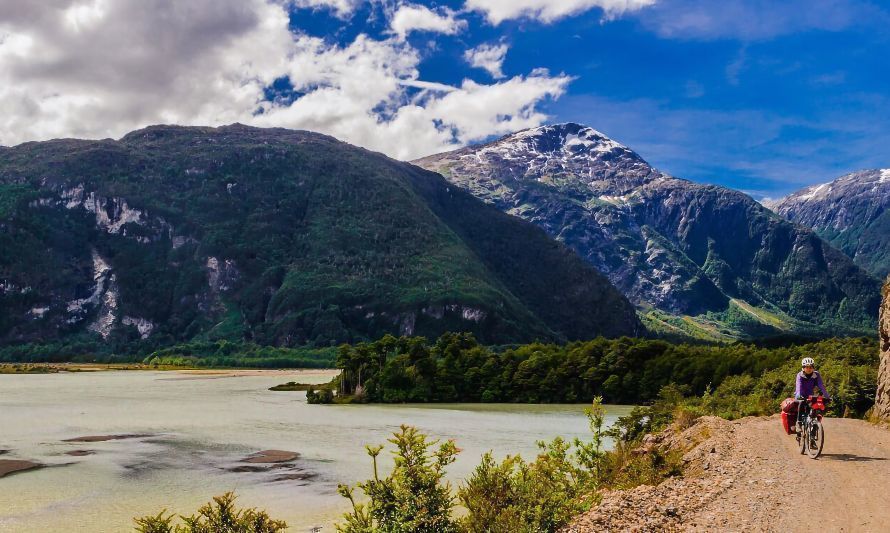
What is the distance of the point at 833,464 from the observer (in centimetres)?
1988

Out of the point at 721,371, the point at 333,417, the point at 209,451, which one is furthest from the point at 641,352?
the point at 209,451

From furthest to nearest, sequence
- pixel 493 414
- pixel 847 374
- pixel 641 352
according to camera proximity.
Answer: pixel 641 352 → pixel 493 414 → pixel 847 374

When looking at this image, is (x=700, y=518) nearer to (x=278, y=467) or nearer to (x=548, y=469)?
(x=548, y=469)

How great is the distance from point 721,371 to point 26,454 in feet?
292

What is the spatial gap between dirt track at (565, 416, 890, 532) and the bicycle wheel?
27 centimetres

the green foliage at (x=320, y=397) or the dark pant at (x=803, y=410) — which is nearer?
the dark pant at (x=803, y=410)

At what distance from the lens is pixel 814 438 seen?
21250mm

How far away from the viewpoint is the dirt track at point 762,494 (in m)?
14.5

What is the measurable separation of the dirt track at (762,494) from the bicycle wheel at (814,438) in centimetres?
27

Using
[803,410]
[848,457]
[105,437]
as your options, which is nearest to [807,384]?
[803,410]

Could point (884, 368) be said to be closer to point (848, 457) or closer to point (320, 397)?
point (848, 457)

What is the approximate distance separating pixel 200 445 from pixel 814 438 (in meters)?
52.5

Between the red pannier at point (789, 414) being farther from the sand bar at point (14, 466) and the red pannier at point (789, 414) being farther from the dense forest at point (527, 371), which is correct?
the dense forest at point (527, 371)

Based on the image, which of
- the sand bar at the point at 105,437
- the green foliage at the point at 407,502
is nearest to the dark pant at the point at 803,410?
the green foliage at the point at 407,502
